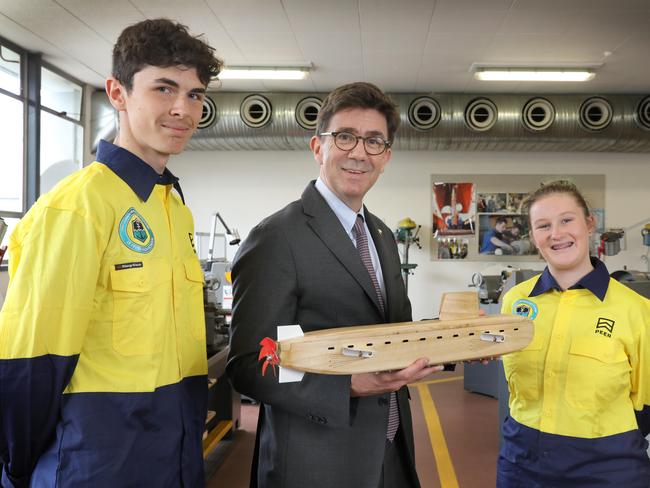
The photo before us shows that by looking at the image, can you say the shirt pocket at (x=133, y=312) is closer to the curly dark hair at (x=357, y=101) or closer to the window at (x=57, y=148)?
the curly dark hair at (x=357, y=101)

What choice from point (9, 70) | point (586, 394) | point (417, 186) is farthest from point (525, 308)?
point (417, 186)

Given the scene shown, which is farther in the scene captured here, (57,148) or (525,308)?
(57,148)

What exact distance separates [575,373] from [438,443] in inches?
103

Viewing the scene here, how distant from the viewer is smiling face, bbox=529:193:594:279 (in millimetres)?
1581

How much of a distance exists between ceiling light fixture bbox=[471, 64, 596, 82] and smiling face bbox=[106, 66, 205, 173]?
5.06m

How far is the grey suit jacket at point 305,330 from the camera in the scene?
3.76 ft

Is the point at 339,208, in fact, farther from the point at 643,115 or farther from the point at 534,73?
the point at 643,115

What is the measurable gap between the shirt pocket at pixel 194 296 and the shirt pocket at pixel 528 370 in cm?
98

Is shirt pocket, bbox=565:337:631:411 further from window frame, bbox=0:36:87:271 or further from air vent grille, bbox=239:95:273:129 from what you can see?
window frame, bbox=0:36:87:271

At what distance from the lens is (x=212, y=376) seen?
9.43 feet

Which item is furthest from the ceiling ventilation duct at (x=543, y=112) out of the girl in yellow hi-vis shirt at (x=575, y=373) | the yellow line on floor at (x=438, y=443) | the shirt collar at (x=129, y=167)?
the shirt collar at (x=129, y=167)

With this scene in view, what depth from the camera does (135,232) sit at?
3.53ft

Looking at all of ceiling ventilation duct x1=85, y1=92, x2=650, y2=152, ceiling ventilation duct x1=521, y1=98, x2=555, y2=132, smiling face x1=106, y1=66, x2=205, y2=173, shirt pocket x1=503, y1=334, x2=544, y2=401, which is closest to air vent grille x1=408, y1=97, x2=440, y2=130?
ceiling ventilation duct x1=85, y1=92, x2=650, y2=152

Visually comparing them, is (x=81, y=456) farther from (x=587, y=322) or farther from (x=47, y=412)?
(x=587, y=322)
